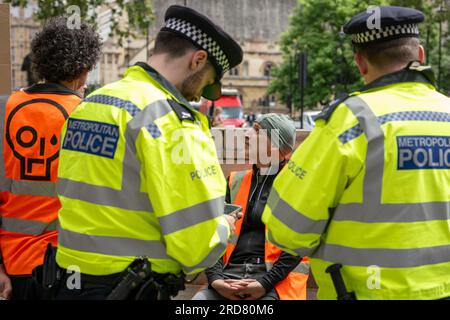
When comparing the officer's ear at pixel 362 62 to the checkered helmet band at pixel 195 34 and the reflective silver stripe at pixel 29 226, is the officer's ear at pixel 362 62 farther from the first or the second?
the reflective silver stripe at pixel 29 226

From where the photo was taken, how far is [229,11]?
9962 cm

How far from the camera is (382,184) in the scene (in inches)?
110

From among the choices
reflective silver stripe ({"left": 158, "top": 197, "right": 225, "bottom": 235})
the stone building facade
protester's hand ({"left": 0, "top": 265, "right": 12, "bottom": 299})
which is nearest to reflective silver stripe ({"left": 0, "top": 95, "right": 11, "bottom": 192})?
protester's hand ({"left": 0, "top": 265, "right": 12, "bottom": 299})

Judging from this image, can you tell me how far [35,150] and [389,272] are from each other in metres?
1.86

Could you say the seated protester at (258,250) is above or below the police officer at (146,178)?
below

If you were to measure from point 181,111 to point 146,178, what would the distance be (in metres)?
0.31

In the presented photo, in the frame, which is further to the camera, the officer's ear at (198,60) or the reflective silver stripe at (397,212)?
the officer's ear at (198,60)

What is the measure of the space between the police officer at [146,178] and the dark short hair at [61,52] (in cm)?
93

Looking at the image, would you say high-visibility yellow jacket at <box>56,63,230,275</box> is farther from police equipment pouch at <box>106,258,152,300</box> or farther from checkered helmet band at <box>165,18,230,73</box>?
checkered helmet band at <box>165,18,230,73</box>

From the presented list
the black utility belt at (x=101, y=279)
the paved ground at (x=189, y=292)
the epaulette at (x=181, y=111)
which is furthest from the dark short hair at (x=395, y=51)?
the paved ground at (x=189, y=292)

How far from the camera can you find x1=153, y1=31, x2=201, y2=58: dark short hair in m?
2.92

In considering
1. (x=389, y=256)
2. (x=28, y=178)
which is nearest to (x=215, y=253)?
(x=389, y=256)

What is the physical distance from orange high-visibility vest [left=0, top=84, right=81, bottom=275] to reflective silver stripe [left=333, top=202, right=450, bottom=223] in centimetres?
154

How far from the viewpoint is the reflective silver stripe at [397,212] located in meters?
2.80
